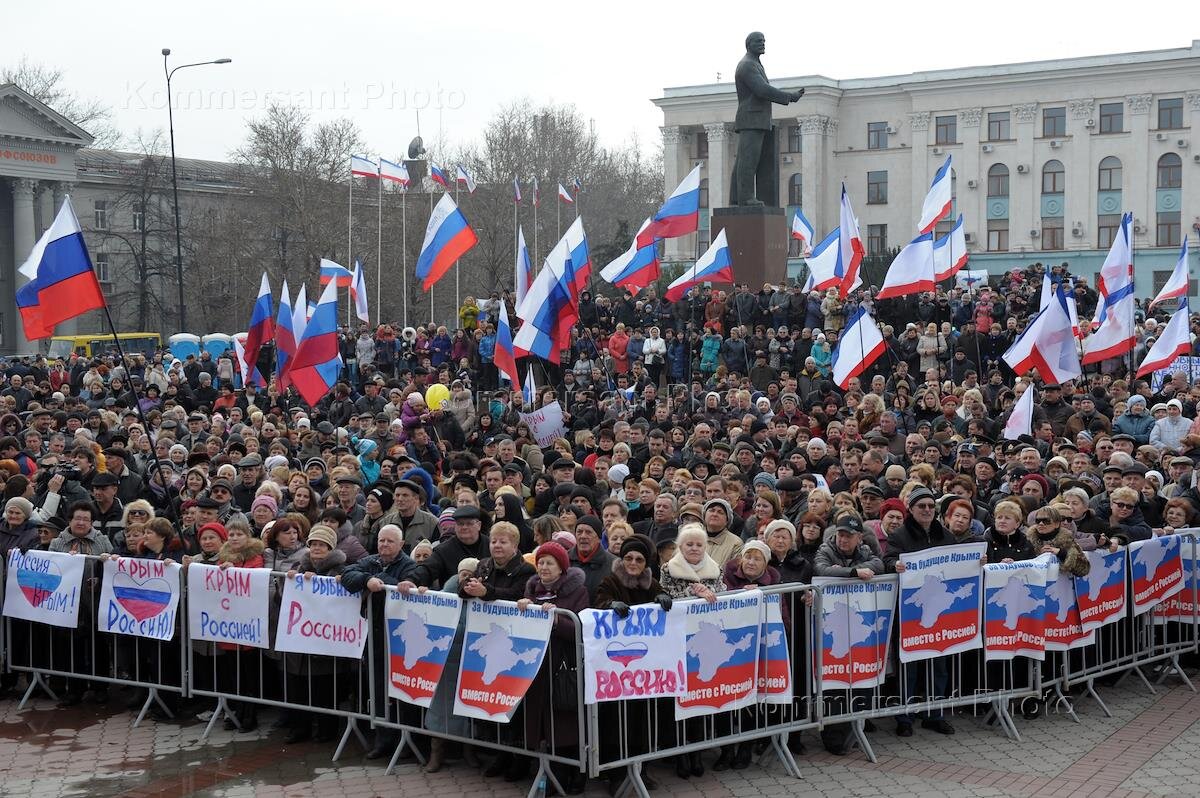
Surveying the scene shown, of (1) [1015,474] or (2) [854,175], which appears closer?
(1) [1015,474]

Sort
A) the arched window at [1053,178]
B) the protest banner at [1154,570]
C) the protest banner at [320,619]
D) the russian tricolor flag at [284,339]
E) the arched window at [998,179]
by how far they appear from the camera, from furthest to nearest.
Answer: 1. the arched window at [998,179]
2. the arched window at [1053,178]
3. the russian tricolor flag at [284,339]
4. the protest banner at [1154,570]
5. the protest banner at [320,619]

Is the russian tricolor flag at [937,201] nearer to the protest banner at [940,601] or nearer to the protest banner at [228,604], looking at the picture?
the protest banner at [940,601]

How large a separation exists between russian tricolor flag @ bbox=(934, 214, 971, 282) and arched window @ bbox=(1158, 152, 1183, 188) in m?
58.3

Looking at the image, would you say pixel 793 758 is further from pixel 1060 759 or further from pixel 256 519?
pixel 256 519

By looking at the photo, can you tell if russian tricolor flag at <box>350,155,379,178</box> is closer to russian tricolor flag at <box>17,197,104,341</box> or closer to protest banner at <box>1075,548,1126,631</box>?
russian tricolor flag at <box>17,197,104,341</box>

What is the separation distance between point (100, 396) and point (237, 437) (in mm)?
9859

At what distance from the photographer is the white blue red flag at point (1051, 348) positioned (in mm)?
17484

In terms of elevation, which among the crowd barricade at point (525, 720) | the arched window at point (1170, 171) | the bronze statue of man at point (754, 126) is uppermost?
the arched window at point (1170, 171)

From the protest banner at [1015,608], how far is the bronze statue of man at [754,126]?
16.8 meters

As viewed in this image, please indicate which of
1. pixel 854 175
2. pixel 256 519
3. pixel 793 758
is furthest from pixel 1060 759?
pixel 854 175

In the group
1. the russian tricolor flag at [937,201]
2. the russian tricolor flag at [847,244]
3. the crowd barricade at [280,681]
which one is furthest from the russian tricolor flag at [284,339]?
the crowd barricade at [280,681]

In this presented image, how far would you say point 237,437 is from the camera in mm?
16531

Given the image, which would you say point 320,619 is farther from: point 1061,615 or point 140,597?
point 1061,615

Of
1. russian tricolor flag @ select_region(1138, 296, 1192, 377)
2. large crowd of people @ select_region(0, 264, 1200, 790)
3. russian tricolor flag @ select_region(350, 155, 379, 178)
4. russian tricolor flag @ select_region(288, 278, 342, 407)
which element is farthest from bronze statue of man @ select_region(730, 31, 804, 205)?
russian tricolor flag @ select_region(350, 155, 379, 178)
